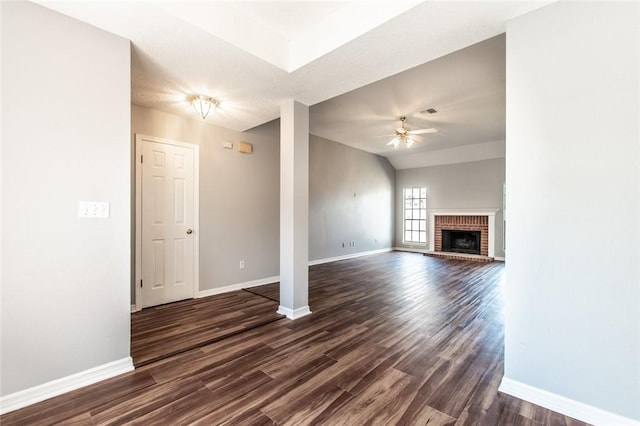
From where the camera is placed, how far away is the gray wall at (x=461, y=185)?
739 centimetres

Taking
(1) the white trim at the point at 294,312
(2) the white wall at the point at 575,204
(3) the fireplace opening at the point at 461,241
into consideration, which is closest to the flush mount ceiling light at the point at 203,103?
(1) the white trim at the point at 294,312

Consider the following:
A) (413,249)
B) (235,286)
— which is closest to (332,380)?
(235,286)

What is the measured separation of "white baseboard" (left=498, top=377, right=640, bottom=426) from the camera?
1.54 meters

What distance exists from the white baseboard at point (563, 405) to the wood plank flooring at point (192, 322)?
2.30 m

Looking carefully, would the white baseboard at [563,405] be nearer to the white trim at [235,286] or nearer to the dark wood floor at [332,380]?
the dark wood floor at [332,380]

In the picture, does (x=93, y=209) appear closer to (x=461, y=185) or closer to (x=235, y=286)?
(x=235, y=286)

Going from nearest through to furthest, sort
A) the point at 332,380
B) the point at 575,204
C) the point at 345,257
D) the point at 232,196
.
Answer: the point at 575,204
the point at 332,380
the point at 232,196
the point at 345,257

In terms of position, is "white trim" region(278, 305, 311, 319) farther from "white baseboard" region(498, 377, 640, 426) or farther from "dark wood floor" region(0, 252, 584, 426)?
"white baseboard" region(498, 377, 640, 426)

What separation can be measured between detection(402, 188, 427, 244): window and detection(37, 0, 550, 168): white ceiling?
5.13 m

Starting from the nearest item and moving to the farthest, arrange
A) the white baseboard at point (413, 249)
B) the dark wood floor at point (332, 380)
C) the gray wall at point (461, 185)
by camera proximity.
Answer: the dark wood floor at point (332, 380) < the gray wall at point (461, 185) < the white baseboard at point (413, 249)

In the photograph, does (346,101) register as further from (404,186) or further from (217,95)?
(404,186)

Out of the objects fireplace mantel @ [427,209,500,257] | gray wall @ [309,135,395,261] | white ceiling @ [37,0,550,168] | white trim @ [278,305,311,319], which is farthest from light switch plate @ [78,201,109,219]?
fireplace mantel @ [427,209,500,257]

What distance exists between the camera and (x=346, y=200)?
24.1 feet

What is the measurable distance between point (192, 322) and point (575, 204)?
3628 millimetres
